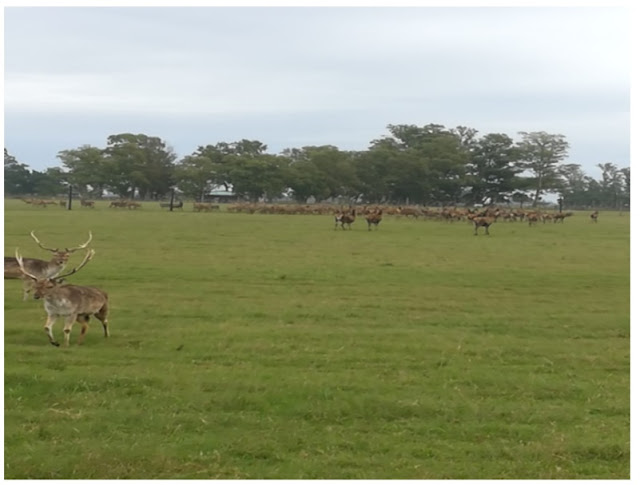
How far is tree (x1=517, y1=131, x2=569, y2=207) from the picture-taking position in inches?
3450

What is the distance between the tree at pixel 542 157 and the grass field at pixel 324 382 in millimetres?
76540

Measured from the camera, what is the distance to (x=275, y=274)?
15695 millimetres

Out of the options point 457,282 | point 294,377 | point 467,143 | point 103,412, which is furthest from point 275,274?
point 467,143

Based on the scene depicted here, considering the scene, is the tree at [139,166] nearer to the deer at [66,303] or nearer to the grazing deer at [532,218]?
the grazing deer at [532,218]

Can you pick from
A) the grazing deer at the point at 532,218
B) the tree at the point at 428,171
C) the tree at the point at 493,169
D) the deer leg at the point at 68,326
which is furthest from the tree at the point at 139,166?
the deer leg at the point at 68,326

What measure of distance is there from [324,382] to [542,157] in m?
87.1

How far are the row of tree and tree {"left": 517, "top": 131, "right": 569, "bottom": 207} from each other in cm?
12

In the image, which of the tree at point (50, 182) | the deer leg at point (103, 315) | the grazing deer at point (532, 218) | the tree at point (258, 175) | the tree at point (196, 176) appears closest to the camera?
the deer leg at point (103, 315)

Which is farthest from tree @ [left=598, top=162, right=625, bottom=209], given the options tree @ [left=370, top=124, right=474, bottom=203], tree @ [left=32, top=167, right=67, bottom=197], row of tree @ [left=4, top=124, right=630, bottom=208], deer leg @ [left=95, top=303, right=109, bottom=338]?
deer leg @ [left=95, top=303, right=109, bottom=338]

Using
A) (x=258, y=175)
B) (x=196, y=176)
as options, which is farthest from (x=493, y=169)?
(x=196, y=176)

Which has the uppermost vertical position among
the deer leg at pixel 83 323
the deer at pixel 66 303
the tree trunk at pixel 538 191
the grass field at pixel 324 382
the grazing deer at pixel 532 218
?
the tree trunk at pixel 538 191

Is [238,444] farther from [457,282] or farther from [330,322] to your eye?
[457,282]

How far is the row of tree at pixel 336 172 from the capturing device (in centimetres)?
8300

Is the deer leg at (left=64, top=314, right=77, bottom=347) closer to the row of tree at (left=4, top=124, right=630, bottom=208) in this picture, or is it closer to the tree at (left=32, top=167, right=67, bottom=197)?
the row of tree at (left=4, top=124, right=630, bottom=208)
